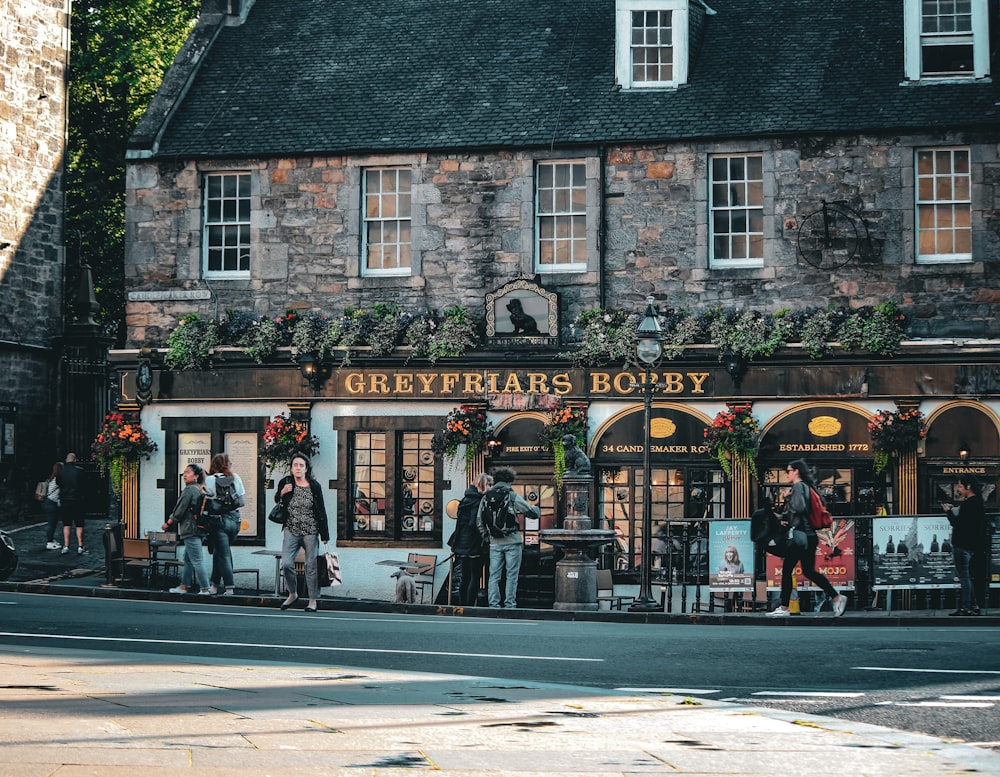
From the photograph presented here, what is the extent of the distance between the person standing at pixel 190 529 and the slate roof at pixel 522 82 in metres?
6.94

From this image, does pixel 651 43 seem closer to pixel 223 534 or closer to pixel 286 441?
pixel 286 441

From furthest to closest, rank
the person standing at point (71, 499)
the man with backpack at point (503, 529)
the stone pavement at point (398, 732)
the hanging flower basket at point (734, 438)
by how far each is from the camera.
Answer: the person standing at point (71, 499) → the hanging flower basket at point (734, 438) → the man with backpack at point (503, 529) → the stone pavement at point (398, 732)

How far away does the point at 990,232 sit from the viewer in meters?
24.2

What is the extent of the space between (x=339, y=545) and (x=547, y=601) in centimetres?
447

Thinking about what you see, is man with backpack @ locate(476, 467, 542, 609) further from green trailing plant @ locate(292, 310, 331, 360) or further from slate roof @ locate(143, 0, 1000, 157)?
slate roof @ locate(143, 0, 1000, 157)

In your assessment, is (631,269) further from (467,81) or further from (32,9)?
(32,9)

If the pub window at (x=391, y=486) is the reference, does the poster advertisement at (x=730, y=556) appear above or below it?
below

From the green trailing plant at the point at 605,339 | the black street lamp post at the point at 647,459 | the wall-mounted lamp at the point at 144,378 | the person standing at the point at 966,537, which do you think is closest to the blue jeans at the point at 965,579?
the person standing at the point at 966,537

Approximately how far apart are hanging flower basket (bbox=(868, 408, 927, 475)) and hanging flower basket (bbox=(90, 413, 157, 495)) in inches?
467

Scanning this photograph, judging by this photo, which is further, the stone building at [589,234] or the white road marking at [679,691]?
the stone building at [589,234]

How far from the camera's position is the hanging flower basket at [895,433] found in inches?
941

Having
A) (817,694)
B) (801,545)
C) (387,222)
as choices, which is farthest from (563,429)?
(817,694)

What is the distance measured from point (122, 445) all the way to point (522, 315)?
23.4 ft

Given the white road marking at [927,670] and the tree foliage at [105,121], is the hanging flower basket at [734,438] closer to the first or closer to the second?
the white road marking at [927,670]
